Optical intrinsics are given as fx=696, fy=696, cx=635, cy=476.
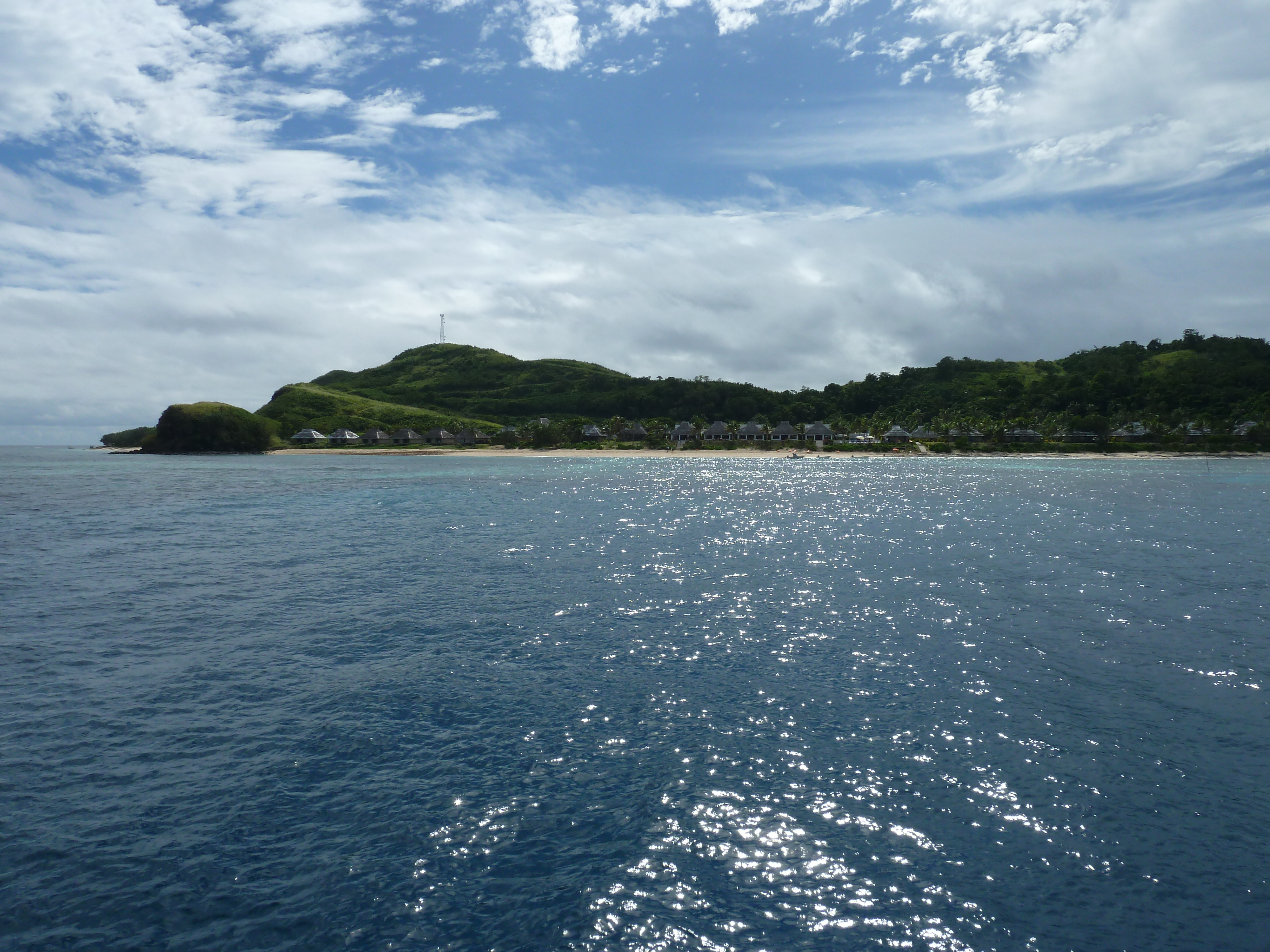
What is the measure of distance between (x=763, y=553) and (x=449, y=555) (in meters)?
16.4

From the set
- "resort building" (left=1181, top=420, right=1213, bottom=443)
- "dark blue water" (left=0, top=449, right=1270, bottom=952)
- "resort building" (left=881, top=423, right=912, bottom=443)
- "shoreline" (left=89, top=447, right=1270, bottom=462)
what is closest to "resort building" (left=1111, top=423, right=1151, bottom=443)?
"shoreline" (left=89, top=447, right=1270, bottom=462)

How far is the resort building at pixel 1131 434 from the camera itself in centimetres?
17438

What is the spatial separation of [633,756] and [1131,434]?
21126 cm

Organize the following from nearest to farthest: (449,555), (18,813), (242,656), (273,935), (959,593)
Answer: (273,935) → (18,813) → (242,656) → (959,593) → (449,555)

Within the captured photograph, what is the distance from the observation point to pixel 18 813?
1134cm

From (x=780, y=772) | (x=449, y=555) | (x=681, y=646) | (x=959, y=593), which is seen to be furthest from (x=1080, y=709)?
(x=449, y=555)

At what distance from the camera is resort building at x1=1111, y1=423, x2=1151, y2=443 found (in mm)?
174375

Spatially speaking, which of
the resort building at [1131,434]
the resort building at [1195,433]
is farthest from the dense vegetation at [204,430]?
the resort building at [1195,433]

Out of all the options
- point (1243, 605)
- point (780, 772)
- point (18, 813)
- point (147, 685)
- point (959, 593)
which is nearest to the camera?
point (18, 813)

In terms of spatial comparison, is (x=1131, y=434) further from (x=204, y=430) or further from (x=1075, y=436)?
(x=204, y=430)

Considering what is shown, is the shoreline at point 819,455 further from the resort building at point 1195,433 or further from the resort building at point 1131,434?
the resort building at point 1131,434

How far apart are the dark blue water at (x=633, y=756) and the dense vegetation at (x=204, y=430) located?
179549 millimetres

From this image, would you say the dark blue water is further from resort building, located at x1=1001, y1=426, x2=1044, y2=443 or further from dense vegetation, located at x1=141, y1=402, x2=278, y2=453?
dense vegetation, located at x1=141, y1=402, x2=278, y2=453

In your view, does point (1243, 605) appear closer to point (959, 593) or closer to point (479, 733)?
point (959, 593)
